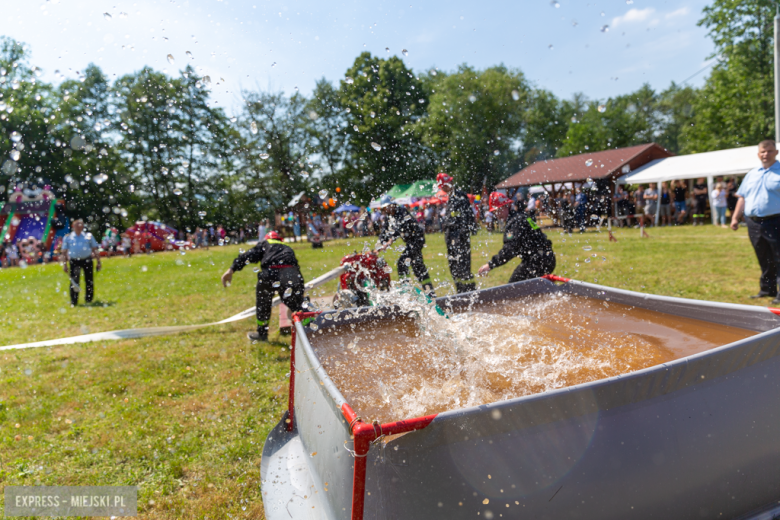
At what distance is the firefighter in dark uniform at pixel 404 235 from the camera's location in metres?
6.06

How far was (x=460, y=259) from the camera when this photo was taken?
6574 mm

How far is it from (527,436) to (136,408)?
12.8 feet

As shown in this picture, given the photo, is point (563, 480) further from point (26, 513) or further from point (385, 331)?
point (26, 513)

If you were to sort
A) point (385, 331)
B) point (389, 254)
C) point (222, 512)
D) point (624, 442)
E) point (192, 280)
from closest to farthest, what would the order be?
point (624, 442) < point (222, 512) < point (385, 331) < point (389, 254) < point (192, 280)

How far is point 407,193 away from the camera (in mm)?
30453

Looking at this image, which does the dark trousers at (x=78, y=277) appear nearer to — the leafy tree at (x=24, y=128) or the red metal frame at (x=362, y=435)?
the red metal frame at (x=362, y=435)

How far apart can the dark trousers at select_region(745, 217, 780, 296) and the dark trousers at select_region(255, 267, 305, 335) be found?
19.9 ft

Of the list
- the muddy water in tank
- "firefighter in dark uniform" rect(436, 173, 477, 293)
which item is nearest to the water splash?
the muddy water in tank

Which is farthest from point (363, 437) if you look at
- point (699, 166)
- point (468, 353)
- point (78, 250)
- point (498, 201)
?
point (699, 166)

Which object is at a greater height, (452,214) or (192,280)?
(452,214)

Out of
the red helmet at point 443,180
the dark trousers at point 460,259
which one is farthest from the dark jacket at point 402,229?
the red helmet at point 443,180

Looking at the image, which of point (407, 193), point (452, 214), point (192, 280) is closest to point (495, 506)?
point (452, 214)

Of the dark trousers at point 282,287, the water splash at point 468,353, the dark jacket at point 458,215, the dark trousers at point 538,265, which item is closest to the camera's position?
the water splash at point 468,353

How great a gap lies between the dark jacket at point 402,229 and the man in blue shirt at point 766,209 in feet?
14.3
